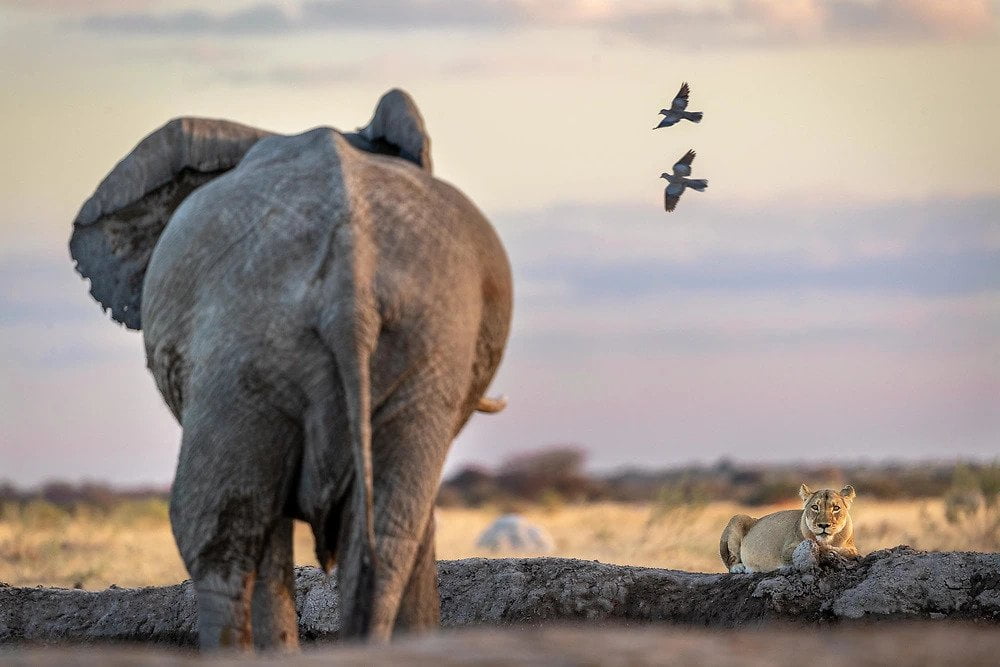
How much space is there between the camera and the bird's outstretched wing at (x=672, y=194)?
938cm

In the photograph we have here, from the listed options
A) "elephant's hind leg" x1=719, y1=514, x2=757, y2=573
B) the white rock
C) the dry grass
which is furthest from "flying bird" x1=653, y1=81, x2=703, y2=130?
the white rock

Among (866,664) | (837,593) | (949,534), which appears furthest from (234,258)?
(949,534)

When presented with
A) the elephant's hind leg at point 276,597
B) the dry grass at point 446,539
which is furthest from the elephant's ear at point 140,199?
the dry grass at point 446,539

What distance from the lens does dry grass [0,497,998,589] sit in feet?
66.5

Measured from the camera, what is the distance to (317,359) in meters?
6.56

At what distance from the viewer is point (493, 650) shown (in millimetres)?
5008

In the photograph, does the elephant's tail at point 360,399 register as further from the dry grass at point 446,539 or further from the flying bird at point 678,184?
the dry grass at point 446,539

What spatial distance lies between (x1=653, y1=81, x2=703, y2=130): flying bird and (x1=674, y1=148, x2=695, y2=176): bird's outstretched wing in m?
0.20

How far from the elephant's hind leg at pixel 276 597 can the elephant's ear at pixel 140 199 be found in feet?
5.51

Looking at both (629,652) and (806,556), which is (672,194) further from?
(629,652)

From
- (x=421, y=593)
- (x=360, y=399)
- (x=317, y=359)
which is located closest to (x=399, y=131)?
(x=317, y=359)

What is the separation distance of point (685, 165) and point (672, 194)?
0.80 ft

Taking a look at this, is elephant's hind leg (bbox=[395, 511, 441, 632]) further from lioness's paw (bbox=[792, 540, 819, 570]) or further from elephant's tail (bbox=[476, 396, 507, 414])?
lioness's paw (bbox=[792, 540, 819, 570])

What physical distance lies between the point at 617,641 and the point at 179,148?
3.78 meters
